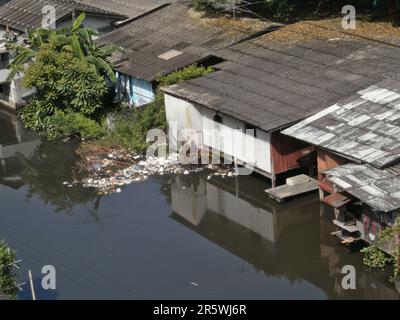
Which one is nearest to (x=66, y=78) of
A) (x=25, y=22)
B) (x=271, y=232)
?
(x=25, y=22)

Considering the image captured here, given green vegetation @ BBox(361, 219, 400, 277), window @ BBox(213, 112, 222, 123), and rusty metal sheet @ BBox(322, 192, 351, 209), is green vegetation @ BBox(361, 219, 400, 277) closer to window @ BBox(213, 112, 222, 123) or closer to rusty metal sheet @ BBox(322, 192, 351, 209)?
rusty metal sheet @ BBox(322, 192, 351, 209)

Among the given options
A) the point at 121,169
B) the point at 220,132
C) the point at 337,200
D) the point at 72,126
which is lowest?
the point at 121,169

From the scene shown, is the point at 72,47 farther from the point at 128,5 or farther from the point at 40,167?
the point at 128,5

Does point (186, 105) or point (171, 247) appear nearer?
point (171, 247)

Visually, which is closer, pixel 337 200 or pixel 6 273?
pixel 6 273

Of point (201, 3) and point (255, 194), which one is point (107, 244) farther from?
point (201, 3)

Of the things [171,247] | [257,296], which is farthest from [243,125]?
[257,296]
